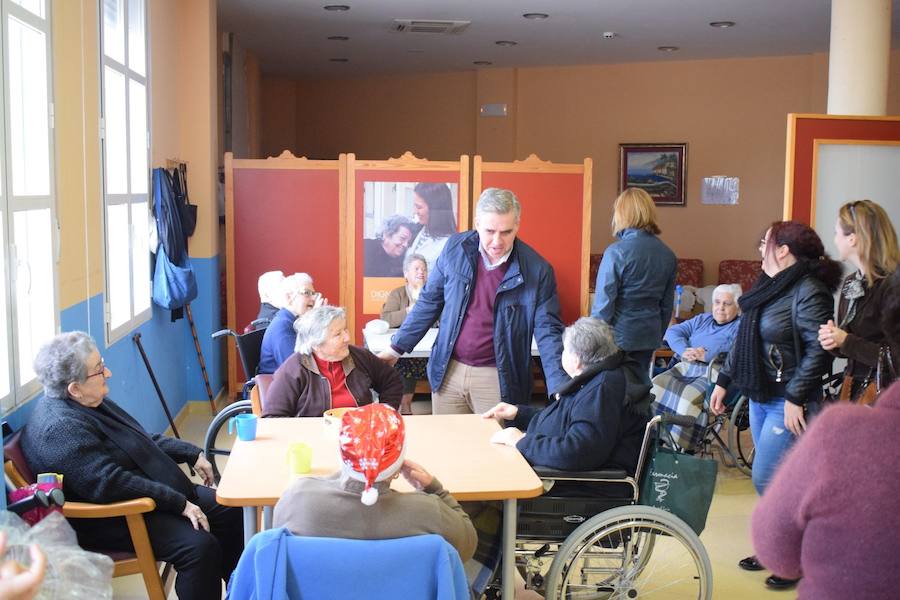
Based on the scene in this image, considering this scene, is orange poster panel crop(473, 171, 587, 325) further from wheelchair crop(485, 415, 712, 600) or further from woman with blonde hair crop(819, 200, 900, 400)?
wheelchair crop(485, 415, 712, 600)

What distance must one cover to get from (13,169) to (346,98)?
29.4ft

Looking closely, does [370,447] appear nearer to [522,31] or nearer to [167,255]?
[167,255]

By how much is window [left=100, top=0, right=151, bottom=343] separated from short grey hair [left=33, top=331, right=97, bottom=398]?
152cm

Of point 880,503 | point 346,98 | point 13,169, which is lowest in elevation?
point 880,503

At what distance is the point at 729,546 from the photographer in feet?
14.0

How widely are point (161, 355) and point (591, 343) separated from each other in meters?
3.41

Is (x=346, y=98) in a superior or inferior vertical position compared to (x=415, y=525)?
superior

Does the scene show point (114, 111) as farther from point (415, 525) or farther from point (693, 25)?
point (693, 25)

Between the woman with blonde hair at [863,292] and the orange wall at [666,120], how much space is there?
6842mm

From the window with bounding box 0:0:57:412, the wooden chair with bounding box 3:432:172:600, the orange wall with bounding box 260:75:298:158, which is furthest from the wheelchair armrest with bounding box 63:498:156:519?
the orange wall with bounding box 260:75:298:158

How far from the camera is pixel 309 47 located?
956cm

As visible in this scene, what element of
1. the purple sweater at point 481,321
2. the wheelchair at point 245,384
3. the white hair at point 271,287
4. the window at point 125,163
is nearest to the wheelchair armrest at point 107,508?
the purple sweater at point 481,321

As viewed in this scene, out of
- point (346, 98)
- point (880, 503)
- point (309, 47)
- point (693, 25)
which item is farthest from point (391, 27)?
point (880, 503)

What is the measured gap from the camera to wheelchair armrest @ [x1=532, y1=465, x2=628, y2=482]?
310cm
